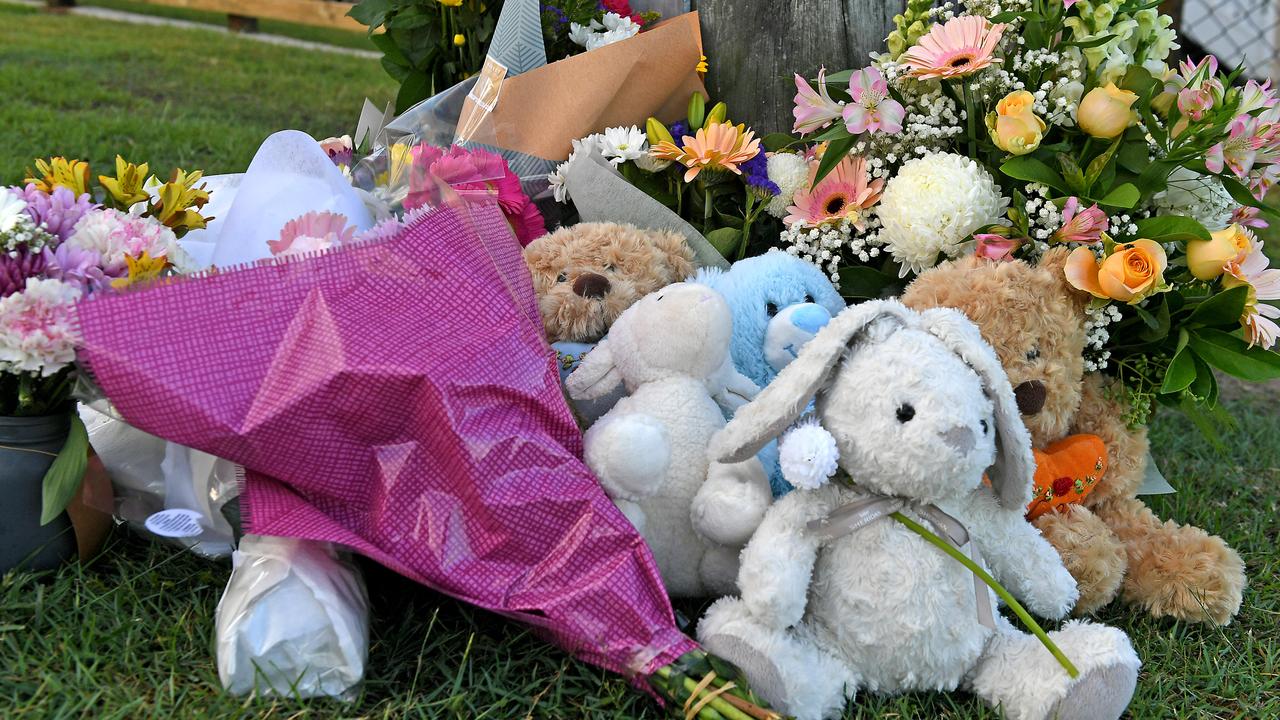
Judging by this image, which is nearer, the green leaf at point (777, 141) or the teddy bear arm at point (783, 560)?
the teddy bear arm at point (783, 560)

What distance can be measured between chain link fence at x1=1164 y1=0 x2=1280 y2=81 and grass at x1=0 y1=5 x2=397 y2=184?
706cm

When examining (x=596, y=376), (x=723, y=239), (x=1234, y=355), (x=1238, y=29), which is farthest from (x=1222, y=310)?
(x=1238, y=29)

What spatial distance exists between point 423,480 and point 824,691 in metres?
0.72

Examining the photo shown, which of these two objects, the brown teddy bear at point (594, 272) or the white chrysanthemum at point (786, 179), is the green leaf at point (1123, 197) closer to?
the white chrysanthemum at point (786, 179)

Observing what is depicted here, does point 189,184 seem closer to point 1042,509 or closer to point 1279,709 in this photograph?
point 1042,509

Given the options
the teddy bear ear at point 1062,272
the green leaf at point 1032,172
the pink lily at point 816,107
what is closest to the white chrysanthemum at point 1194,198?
the green leaf at point 1032,172

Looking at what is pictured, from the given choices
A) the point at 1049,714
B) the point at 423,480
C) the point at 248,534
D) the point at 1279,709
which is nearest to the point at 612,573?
the point at 423,480

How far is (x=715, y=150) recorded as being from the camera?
247 centimetres

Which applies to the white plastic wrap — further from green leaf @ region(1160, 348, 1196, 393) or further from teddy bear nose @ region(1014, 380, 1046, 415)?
green leaf @ region(1160, 348, 1196, 393)

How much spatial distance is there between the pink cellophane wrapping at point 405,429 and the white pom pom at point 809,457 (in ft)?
0.92

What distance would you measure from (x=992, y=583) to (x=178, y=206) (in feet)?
5.47

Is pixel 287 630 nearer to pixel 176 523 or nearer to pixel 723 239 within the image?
pixel 176 523

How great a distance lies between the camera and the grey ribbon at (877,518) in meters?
1.74

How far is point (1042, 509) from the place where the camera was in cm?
217
